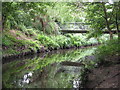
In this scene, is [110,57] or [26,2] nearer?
[110,57]

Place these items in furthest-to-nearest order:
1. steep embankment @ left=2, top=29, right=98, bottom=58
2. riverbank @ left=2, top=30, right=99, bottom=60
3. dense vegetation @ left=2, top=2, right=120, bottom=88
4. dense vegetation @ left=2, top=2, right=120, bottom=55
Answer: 1. steep embankment @ left=2, top=29, right=98, bottom=58
2. riverbank @ left=2, top=30, right=99, bottom=60
3. dense vegetation @ left=2, top=2, right=120, bottom=55
4. dense vegetation @ left=2, top=2, right=120, bottom=88

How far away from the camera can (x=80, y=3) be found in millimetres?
10094

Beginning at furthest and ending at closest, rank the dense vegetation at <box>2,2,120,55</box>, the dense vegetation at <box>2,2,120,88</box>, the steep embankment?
1. the steep embankment
2. the dense vegetation at <box>2,2,120,55</box>
3. the dense vegetation at <box>2,2,120,88</box>

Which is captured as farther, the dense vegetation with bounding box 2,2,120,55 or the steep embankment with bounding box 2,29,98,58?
the steep embankment with bounding box 2,29,98,58

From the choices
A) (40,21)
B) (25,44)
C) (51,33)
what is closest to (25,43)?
(25,44)

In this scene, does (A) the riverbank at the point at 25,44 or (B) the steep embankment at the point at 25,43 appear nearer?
(A) the riverbank at the point at 25,44

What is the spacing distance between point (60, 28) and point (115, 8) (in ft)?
50.9

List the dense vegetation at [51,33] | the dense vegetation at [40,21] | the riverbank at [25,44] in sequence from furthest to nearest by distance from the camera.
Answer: the riverbank at [25,44] → the dense vegetation at [40,21] → the dense vegetation at [51,33]

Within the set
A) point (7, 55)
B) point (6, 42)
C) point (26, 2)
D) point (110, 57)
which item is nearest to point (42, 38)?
point (6, 42)

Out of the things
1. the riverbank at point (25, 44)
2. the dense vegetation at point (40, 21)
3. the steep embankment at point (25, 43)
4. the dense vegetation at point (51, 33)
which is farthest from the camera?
the steep embankment at point (25, 43)

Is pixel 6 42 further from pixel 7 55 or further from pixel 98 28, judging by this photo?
pixel 98 28

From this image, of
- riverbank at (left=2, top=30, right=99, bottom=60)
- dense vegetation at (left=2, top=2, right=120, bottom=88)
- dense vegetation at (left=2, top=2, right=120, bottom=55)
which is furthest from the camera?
riverbank at (left=2, top=30, right=99, bottom=60)

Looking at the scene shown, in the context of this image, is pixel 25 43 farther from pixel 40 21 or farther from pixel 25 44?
pixel 40 21

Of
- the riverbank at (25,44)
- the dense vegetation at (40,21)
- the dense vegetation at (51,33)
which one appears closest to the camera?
the dense vegetation at (51,33)
